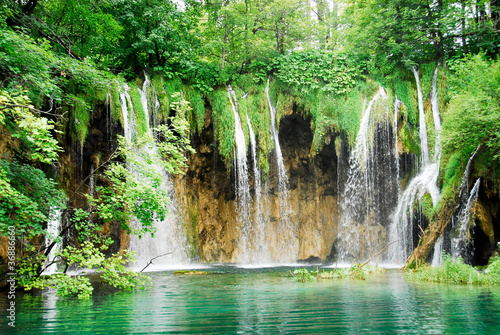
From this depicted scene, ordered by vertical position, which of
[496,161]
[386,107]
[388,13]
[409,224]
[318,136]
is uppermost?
[388,13]

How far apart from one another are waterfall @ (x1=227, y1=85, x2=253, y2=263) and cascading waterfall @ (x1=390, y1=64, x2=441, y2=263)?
6.50 meters

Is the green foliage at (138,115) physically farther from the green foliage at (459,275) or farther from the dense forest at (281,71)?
the green foliage at (459,275)

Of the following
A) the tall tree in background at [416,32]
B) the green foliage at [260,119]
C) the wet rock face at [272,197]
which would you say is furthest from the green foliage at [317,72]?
the wet rock face at [272,197]

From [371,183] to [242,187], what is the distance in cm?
594

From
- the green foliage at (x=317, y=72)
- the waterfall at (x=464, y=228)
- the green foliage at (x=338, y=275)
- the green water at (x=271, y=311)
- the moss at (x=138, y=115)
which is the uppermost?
the green foliage at (x=317, y=72)

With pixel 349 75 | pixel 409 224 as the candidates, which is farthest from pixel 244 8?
pixel 409 224

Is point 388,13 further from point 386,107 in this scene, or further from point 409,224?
point 409,224

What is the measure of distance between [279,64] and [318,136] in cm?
441

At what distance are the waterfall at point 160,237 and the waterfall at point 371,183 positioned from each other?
7.92 m

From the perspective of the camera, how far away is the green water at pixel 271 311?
14.2ft

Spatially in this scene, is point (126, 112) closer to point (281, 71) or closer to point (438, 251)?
point (281, 71)

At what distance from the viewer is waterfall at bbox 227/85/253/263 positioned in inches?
672

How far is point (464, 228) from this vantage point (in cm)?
1196

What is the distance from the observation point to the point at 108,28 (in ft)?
44.1
